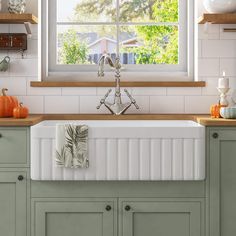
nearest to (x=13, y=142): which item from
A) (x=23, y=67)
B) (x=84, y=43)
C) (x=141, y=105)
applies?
(x=23, y=67)

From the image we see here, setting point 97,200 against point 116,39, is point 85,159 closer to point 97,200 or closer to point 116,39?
point 97,200

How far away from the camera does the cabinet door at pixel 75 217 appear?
11.5ft

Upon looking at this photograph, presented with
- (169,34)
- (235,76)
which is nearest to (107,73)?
(169,34)

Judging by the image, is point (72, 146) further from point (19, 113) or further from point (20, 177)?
point (19, 113)

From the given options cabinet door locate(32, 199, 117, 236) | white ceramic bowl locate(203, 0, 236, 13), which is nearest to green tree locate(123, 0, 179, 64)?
white ceramic bowl locate(203, 0, 236, 13)

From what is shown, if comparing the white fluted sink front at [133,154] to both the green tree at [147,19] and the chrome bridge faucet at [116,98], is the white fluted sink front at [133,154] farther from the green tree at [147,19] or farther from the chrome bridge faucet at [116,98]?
the green tree at [147,19]

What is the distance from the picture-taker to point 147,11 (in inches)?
175

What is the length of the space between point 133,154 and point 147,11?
4.83 feet

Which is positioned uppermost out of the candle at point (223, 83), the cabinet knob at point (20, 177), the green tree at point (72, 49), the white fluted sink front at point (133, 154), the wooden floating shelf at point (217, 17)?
the wooden floating shelf at point (217, 17)

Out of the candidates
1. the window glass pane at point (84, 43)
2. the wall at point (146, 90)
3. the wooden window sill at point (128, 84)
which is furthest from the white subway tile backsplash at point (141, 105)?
the window glass pane at point (84, 43)

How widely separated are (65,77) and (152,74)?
679 millimetres

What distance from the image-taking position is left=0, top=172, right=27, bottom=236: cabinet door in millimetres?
3514

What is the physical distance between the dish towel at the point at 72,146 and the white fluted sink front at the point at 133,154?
0.11 feet

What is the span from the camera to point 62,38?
445 cm
